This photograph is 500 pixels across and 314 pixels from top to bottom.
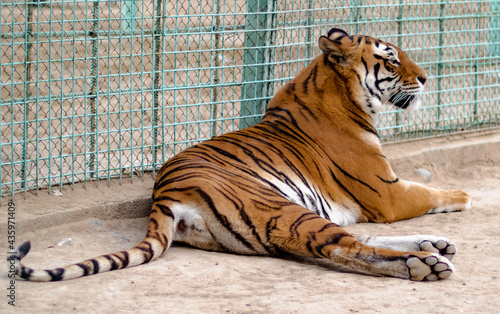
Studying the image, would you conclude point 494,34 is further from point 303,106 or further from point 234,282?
point 234,282

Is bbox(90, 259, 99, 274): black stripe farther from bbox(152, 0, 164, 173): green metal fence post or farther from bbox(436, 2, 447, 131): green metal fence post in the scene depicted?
bbox(436, 2, 447, 131): green metal fence post

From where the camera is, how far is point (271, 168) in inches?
160

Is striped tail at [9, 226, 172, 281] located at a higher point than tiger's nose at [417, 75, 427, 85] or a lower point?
lower

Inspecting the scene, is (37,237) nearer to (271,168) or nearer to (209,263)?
(209,263)

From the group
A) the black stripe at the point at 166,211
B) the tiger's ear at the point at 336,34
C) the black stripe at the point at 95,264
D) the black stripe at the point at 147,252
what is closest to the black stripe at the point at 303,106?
the tiger's ear at the point at 336,34

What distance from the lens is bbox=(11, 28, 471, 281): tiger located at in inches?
128

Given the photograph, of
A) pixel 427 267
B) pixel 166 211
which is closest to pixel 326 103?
pixel 166 211

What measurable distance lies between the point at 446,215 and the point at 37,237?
8.66ft

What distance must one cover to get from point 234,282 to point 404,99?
215 cm

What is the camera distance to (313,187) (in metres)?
4.20

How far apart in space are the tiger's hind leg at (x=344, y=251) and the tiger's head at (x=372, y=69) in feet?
4.24

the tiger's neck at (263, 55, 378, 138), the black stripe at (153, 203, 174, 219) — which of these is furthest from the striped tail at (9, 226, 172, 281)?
the tiger's neck at (263, 55, 378, 138)

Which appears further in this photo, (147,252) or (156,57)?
(156,57)

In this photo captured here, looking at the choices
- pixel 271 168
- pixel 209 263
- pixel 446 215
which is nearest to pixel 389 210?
pixel 446 215
